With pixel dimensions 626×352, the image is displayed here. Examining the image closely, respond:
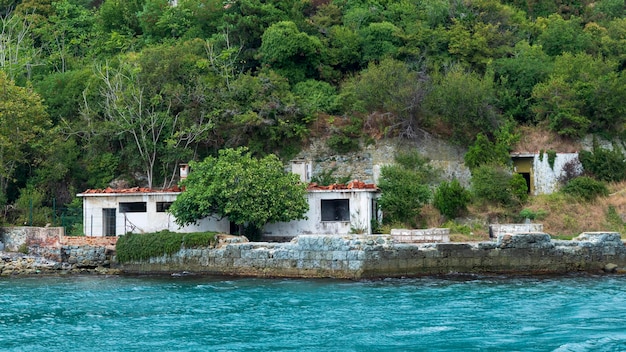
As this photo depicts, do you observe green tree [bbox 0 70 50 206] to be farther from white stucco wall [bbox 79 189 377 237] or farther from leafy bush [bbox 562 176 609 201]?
leafy bush [bbox 562 176 609 201]

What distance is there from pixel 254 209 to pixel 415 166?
9.61 metres

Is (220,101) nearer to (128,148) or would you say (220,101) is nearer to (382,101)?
(128,148)

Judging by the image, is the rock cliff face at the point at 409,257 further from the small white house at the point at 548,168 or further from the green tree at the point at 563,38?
the green tree at the point at 563,38

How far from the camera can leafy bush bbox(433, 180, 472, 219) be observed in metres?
33.6

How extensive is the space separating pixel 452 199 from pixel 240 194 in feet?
31.2

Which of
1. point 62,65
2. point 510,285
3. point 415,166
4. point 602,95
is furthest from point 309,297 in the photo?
point 62,65

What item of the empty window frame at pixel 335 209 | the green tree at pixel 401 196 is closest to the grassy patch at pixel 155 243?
the empty window frame at pixel 335 209

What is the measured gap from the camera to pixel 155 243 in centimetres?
3047

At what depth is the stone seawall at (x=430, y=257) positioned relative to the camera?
91.4 ft

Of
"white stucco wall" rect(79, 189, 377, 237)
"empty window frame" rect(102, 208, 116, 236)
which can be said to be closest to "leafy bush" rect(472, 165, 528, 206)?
"white stucco wall" rect(79, 189, 377, 237)

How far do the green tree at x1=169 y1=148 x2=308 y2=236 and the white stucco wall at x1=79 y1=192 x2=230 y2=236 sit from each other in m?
1.64

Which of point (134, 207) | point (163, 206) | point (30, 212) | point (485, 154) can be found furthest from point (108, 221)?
point (485, 154)

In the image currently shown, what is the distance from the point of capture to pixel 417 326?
1878 cm

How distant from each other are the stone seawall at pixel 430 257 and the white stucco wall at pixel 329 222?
149 inches
